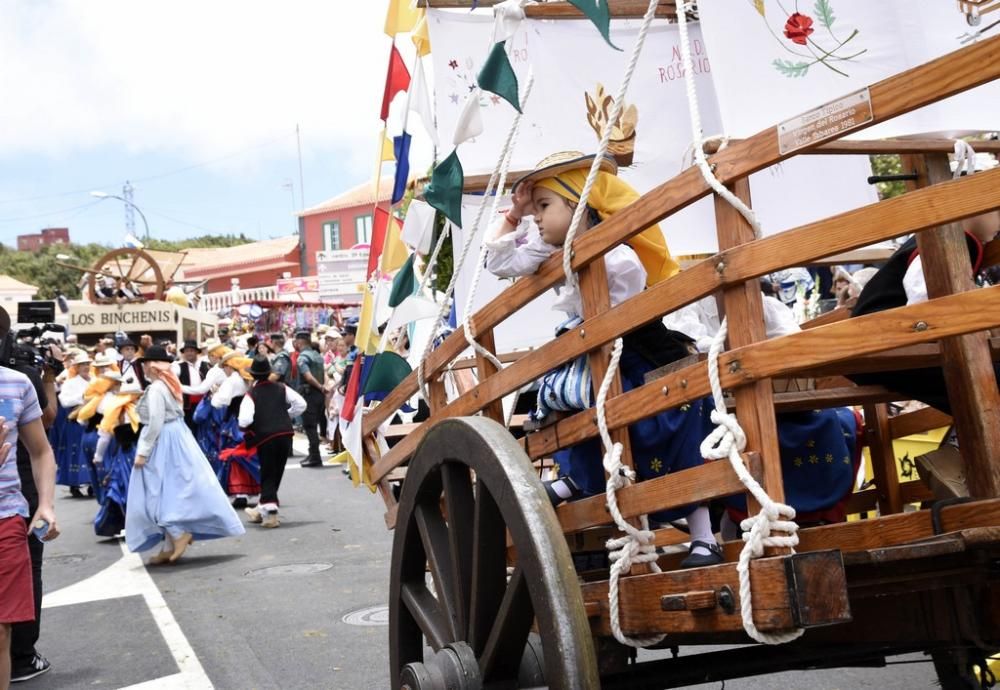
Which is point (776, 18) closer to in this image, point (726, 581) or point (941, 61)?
point (941, 61)

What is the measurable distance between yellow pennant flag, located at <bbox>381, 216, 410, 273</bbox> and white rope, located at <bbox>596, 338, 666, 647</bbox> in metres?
2.14

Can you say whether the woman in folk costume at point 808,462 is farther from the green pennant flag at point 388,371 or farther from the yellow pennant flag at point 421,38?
the yellow pennant flag at point 421,38

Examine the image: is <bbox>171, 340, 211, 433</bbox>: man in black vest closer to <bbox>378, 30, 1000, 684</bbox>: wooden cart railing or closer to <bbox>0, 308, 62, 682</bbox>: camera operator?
<bbox>0, 308, 62, 682</bbox>: camera operator

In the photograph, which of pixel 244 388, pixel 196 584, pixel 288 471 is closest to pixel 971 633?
pixel 196 584

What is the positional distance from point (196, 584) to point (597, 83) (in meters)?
5.29

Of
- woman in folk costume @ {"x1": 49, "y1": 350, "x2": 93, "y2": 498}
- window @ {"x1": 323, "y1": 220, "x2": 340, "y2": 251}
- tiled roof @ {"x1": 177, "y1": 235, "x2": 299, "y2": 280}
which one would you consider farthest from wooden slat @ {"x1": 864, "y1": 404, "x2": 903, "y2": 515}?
→ tiled roof @ {"x1": 177, "y1": 235, "x2": 299, "y2": 280}

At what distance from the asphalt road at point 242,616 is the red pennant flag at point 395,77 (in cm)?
285

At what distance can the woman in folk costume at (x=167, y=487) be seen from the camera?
9.87 m

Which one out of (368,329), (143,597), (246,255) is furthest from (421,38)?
(246,255)

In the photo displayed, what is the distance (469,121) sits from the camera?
3.78 meters

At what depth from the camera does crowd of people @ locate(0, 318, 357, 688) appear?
5043mm

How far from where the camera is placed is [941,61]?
2.06 metres

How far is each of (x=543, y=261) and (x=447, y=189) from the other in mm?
741

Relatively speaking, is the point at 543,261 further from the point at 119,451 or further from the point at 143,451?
the point at 119,451
